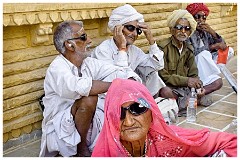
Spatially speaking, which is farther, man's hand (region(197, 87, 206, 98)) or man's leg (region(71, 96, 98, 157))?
man's hand (region(197, 87, 206, 98))

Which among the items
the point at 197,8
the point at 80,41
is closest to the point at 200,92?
the point at 197,8

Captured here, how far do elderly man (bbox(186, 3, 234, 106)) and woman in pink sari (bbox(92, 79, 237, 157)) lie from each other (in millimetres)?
2889

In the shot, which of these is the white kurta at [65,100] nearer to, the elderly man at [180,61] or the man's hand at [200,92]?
the elderly man at [180,61]

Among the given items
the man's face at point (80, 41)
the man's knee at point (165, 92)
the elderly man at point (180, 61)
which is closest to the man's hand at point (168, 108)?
the man's knee at point (165, 92)

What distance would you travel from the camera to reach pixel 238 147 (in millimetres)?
2342

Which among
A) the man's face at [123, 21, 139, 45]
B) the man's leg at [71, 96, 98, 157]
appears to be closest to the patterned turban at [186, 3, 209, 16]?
the man's face at [123, 21, 139, 45]

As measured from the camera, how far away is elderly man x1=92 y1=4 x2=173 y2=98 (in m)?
4.36

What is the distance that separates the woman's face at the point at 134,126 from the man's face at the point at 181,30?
2.86 meters

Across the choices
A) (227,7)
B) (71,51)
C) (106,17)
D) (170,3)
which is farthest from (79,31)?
(227,7)

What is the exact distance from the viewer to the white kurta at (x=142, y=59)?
14.4 ft

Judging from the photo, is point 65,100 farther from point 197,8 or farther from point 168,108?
point 197,8

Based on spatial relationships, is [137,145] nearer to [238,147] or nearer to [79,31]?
[238,147]

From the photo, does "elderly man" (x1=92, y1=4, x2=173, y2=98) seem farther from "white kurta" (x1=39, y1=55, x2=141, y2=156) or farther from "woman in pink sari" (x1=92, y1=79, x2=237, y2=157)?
"woman in pink sari" (x1=92, y1=79, x2=237, y2=157)

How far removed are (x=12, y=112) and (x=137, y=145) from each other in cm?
190
